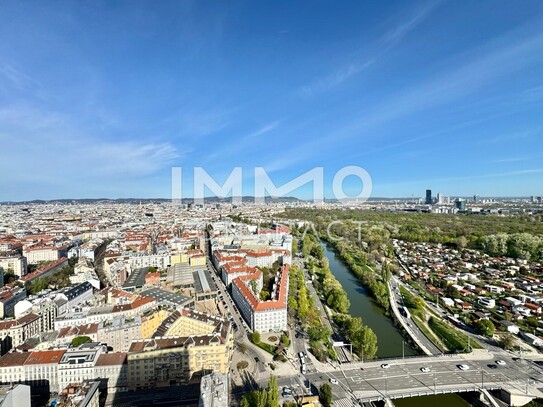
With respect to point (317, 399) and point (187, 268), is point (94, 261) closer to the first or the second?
point (187, 268)

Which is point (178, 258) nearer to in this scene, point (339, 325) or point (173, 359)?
point (339, 325)

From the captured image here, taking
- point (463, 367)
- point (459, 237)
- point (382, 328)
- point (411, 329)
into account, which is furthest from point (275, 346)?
point (459, 237)

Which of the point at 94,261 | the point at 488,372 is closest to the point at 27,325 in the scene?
the point at 94,261

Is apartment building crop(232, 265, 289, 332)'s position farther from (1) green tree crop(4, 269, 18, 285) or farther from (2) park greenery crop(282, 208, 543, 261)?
(1) green tree crop(4, 269, 18, 285)

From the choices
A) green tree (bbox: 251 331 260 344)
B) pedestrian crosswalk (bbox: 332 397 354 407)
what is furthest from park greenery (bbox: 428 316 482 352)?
green tree (bbox: 251 331 260 344)

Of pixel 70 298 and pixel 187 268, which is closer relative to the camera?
pixel 70 298

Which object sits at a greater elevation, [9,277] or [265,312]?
[265,312]

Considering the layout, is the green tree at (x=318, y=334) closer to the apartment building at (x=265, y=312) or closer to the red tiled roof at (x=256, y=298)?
the apartment building at (x=265, y=312)

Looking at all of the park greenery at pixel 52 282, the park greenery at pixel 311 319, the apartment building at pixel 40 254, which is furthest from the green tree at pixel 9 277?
the park greenery at pixel 311 319
